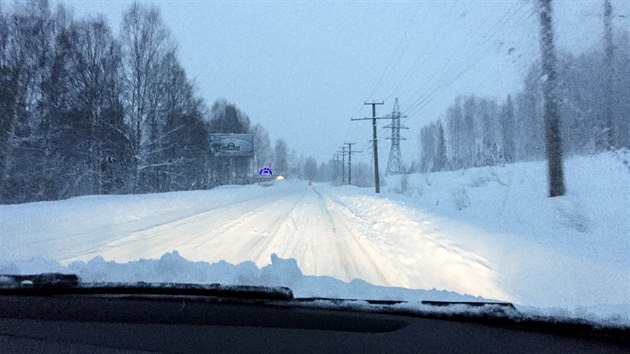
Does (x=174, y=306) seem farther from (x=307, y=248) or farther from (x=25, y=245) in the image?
(x=25, y=245)

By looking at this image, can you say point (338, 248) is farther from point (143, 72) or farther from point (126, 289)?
point (143, 72)

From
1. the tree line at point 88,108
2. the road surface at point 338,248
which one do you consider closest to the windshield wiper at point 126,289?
the road surface at point 338,248

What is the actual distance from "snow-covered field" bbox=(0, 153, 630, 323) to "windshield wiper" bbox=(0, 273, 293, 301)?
56cm

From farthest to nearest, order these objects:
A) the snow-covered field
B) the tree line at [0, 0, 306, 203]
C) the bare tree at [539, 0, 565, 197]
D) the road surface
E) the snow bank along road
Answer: the tree line at [0, 0, 306, 203] → the bare tree at [539, 0, 565, 197] → the snow bank along road → the road surface → the snow-covered field

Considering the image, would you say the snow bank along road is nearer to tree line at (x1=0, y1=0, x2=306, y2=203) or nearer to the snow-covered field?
the snow-covered field

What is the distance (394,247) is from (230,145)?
4256 centimetres

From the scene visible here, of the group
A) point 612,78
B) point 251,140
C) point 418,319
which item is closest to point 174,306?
point 418,319

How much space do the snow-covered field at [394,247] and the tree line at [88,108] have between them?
45.0 feet

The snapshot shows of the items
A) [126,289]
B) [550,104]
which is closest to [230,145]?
[550,104]

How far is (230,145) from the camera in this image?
51.0 meters

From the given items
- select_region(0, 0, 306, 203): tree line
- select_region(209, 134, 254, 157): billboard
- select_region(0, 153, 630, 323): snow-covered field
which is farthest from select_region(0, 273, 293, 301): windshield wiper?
select_region(209, 134, 254, 157): billboard

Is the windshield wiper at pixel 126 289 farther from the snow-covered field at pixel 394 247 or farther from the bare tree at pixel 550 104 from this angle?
the bare tree at pixel 550 104

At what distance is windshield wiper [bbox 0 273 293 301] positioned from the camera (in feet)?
10.0

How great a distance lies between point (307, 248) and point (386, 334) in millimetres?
7428
